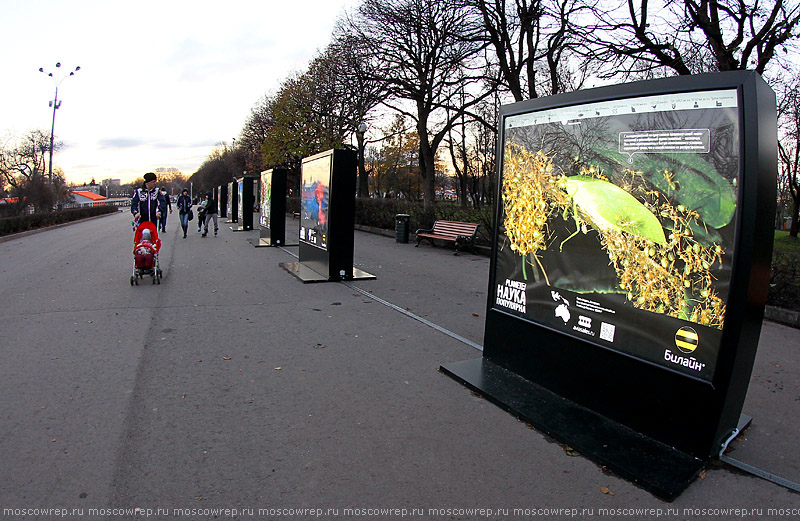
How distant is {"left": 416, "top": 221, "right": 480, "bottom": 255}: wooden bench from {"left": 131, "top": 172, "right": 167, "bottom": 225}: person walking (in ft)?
26.7

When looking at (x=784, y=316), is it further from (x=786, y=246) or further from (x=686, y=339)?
(x=786, y=246)

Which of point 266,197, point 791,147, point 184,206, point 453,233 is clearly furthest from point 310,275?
point 791,147

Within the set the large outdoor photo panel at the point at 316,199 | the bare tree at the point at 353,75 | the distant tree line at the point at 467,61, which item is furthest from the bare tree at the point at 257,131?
the large outdoor photo panel at the point at 316,199

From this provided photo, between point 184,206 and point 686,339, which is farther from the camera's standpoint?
point 184,206

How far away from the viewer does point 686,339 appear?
3.43 meters

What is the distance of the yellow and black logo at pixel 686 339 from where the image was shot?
339cm

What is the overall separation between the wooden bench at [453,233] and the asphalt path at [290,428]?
7.83 meters

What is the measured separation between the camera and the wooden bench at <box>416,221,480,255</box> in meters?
15.3

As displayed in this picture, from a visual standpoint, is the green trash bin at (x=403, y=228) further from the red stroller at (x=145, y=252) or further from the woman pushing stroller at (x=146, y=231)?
the red stroller at (x=145, y=252)

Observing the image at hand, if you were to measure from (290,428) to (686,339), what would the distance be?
2811mm

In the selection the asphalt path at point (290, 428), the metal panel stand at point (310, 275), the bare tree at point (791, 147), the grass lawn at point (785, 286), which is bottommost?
the asphalt path at point (290, 428)

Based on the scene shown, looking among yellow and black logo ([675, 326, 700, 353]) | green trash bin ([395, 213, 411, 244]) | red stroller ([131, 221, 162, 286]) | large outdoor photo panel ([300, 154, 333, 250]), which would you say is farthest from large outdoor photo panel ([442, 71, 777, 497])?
green trash bin ([395, 213, 411, 244])

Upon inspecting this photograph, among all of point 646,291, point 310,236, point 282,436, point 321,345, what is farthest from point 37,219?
point 646,291

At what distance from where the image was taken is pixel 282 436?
3.70 m
